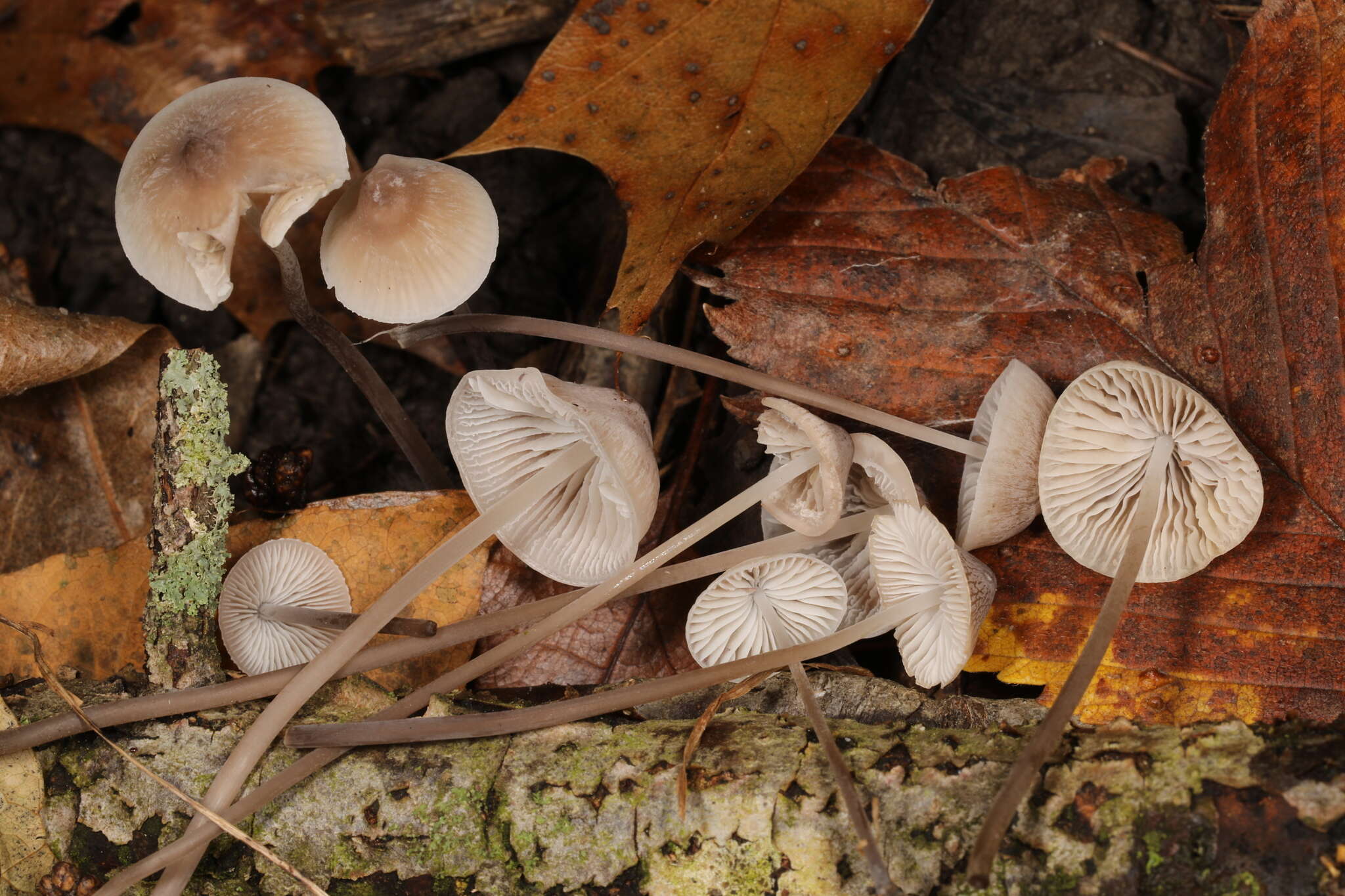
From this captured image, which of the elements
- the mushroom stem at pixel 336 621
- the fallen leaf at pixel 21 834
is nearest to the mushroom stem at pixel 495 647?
the mushroom stem at pixel 336 621

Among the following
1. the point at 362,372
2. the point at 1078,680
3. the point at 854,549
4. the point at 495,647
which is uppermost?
the point at 1078,680

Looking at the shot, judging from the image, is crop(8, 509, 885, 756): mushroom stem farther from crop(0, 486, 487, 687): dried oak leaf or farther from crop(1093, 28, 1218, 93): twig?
crop(1093, 28, 1218, 93): twig

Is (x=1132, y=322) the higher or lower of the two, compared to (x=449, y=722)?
higher

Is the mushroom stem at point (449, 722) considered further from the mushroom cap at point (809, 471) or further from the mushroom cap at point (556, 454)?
the mushroom cap at point (556, 454)

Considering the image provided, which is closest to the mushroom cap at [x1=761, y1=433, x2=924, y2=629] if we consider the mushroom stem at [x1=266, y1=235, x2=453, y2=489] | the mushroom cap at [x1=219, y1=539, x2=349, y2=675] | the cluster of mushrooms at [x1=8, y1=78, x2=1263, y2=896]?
the cluster of mushrooms at [x1=8, y1=78, x2=1263, y2=896]

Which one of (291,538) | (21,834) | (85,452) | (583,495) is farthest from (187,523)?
(583,495)

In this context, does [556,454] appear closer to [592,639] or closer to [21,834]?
[592,639]
